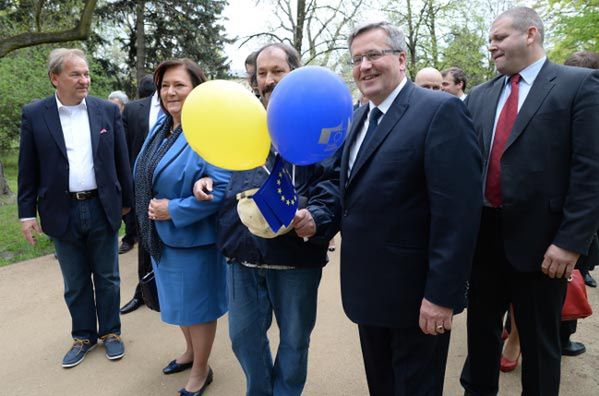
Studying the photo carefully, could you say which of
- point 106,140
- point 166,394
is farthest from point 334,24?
point 166,394

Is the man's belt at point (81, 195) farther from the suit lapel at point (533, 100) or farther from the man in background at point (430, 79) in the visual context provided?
the man in background at point (430, 79)

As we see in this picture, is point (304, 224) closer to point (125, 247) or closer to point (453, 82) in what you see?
point (453, 82)

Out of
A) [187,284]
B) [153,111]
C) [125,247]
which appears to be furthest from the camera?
[125,247]

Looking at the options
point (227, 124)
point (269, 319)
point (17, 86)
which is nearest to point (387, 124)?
point (227, 124)

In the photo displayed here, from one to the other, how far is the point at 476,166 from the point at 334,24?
16368 mm

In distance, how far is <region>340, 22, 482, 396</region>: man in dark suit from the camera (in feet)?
5.27

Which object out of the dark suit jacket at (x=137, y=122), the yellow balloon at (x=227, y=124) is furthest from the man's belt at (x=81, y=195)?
the yellow balloon at (x=227, y=124)

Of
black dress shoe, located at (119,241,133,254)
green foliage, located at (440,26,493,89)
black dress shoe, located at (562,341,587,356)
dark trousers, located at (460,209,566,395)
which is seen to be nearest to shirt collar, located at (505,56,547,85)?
dark trousers, located at (460,209,566,395)

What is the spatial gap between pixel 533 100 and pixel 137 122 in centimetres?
354

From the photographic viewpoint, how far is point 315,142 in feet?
5.46

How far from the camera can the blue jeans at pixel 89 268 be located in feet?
9.93

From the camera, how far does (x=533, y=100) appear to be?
2.03 metres

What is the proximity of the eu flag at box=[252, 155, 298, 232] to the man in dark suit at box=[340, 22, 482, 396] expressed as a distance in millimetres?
298

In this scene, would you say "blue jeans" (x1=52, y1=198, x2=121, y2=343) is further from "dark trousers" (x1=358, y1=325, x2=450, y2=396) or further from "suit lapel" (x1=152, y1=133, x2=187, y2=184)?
"dark trousers" (x1=358, y1=325, x2=450, y2=396)
